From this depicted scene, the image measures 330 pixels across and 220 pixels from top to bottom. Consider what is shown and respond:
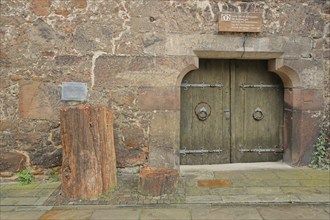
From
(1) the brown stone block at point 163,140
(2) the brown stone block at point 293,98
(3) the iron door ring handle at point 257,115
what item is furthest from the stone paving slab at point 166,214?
(2) the brown stone block at point 293,98

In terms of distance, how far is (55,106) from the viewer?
3973mm

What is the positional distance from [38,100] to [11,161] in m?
0.80

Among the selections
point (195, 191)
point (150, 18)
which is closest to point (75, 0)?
point (150, 18)

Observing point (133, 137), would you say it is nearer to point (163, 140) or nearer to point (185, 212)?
point (163, 140)

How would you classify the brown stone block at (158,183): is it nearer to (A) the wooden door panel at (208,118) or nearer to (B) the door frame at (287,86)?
(B) the door frame at (287,86)

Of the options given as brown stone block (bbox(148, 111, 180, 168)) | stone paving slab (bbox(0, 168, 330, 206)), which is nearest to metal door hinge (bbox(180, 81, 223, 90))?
brown stone block (bbox(148, 111, 180, 168))

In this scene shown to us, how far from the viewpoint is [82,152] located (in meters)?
3.23

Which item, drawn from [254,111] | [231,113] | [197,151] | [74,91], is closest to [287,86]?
[254,111]

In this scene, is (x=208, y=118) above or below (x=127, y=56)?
below

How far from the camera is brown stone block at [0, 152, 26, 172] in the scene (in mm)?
3898

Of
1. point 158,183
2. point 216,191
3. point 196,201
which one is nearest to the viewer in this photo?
point 196,201

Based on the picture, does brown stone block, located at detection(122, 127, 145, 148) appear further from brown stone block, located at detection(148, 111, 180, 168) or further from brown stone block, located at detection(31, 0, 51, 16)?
brown stone block, located at detection(31, 0, 51, 16)

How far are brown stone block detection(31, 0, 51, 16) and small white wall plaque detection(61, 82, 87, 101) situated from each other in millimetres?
872

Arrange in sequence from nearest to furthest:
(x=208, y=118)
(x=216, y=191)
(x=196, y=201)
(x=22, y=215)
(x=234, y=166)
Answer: (x=22, y=215), (x=196, y=201), (x=216, y=191), (x=234, y=166), (x=208, y=118)
